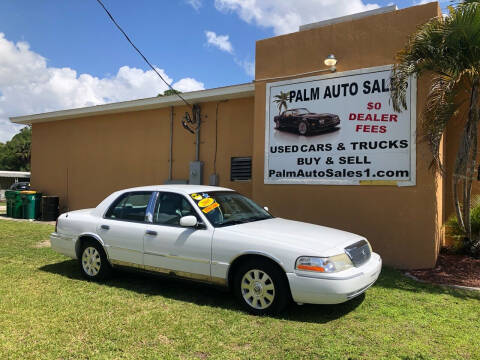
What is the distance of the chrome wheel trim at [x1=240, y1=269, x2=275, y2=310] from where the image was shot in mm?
4590

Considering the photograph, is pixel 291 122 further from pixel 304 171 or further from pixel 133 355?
pixel 133 355

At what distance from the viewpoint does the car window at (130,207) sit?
19.1 ft

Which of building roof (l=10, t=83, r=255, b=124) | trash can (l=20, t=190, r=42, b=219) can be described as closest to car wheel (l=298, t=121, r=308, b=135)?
building roof (l=10, t=83, r=255, b=124)

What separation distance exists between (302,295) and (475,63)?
4544mm

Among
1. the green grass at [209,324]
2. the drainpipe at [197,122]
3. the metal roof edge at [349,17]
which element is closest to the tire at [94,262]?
the green grass at [209,324]

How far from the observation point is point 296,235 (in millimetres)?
4863

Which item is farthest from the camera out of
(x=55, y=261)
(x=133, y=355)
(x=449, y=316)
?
(x=55, y=261)

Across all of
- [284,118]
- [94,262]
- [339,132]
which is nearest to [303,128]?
[284,118]

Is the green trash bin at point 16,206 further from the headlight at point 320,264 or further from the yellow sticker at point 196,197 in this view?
the headlight at point 320,264

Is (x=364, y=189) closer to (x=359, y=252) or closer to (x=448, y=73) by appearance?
(x=448, y=73)

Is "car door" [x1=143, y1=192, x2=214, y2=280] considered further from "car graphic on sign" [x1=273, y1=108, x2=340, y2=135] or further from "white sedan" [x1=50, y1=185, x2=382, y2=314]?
"car graphic on sign" [x1=273, y1=108, x2=340, y2=135]

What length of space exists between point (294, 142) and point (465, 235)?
→ 141 inches

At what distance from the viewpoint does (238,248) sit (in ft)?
15.6

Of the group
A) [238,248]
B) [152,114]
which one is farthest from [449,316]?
[152,114]
